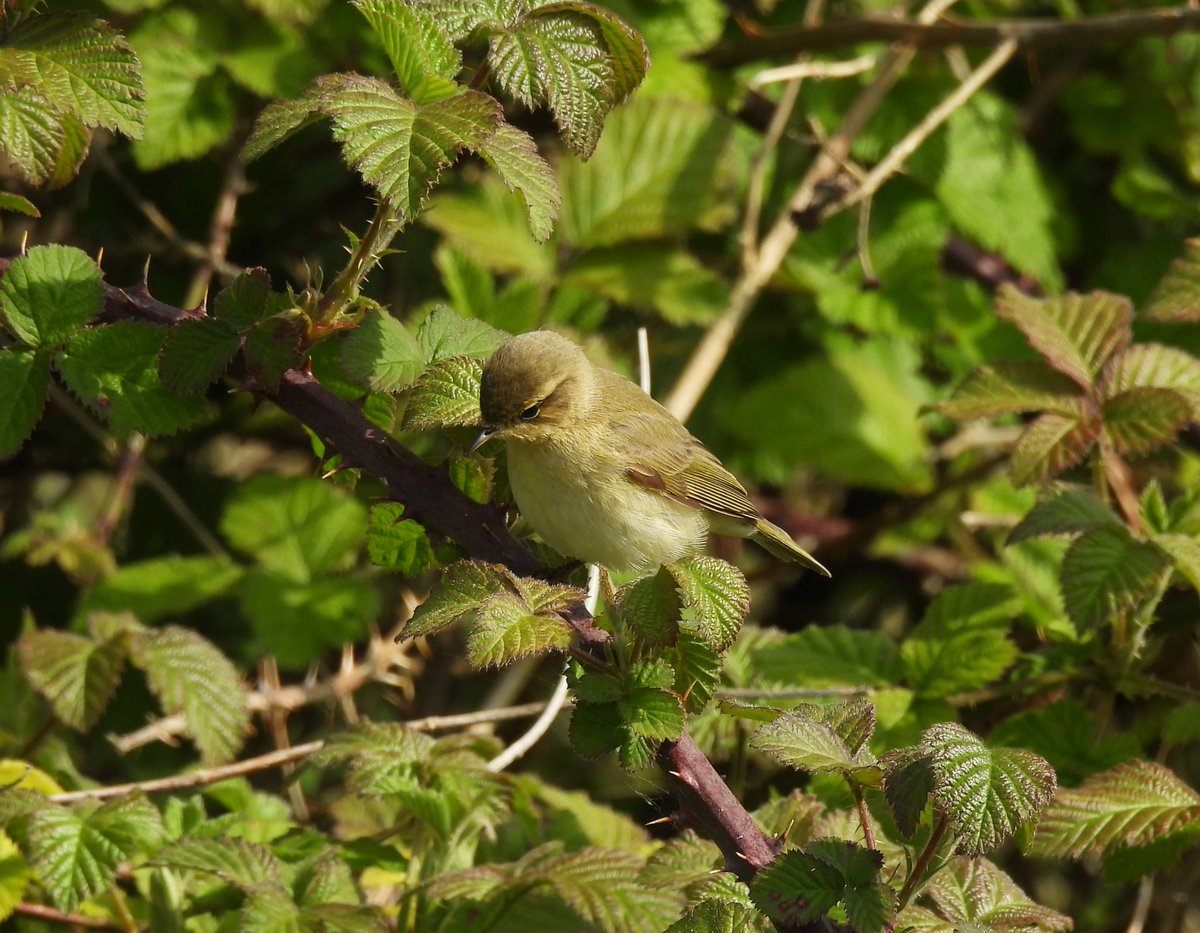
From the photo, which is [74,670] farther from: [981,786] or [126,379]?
[981,786]

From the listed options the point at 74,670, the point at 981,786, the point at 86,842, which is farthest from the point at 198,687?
the point at 981,786

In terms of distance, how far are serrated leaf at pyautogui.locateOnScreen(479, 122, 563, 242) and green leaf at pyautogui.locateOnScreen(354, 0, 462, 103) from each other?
0.51 ft

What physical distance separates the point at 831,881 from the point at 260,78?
313cm

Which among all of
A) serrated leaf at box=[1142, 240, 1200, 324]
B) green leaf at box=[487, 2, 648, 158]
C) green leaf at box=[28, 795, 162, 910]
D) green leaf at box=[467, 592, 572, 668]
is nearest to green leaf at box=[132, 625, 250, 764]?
green leaf at box=[28, 795, 162, 910]

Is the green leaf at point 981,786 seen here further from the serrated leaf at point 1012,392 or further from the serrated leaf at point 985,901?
the serrated leaf at point 1012,392

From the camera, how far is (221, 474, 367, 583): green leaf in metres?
4.15

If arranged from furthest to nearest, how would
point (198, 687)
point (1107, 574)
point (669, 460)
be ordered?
point (669, 460) < point (198, 687) < point (1107, 574)

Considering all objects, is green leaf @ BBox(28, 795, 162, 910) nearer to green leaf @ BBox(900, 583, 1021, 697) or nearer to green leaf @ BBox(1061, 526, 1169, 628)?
green leaf @ BBox(900, 583, 1021, 697)

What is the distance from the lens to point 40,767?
3359mm

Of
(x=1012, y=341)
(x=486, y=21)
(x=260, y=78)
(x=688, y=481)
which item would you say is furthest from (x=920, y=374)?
(x=486, y=21)

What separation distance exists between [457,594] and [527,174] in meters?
0.69

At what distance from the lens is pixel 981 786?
205 cm

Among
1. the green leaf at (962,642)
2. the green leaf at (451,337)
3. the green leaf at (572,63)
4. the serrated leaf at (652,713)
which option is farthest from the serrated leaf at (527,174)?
the green leaf at (962,642)

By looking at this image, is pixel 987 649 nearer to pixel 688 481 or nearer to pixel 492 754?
pixel 688 481
